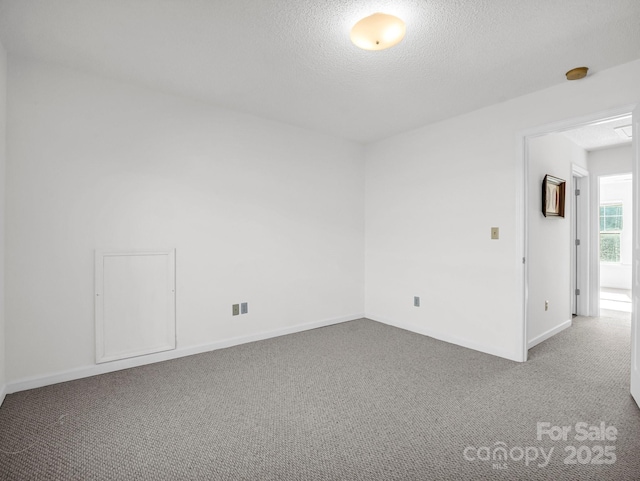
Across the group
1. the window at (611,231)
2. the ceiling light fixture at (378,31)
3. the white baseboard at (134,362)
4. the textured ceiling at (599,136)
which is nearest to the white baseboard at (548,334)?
the textured ceiling at (599,136)

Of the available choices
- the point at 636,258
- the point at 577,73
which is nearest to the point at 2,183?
the point at 577,73

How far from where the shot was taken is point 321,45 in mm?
2146

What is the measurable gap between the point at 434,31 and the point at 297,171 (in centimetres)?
212

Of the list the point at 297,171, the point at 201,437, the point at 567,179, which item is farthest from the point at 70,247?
the point at 567,179

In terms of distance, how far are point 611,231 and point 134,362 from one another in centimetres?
899

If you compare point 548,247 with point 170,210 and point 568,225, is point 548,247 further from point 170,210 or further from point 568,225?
point 170,210

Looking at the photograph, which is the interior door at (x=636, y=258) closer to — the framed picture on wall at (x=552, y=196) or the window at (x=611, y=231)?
the framed picture on wall at (x=552, y=196)

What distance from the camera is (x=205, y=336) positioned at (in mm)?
3162

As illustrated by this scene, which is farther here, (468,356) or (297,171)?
(297,171)

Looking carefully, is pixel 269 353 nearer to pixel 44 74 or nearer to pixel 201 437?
pixel 201 437

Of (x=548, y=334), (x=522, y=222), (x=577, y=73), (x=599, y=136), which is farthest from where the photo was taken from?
(x=599, y=136)

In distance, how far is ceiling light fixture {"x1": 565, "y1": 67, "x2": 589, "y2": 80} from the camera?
2404mm

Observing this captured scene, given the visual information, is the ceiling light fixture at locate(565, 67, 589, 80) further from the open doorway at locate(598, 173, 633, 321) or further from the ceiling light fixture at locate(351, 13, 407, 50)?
the open doorway at locate(598, 173, 633, 321)

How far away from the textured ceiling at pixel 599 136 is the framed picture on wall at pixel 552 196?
55 cm
